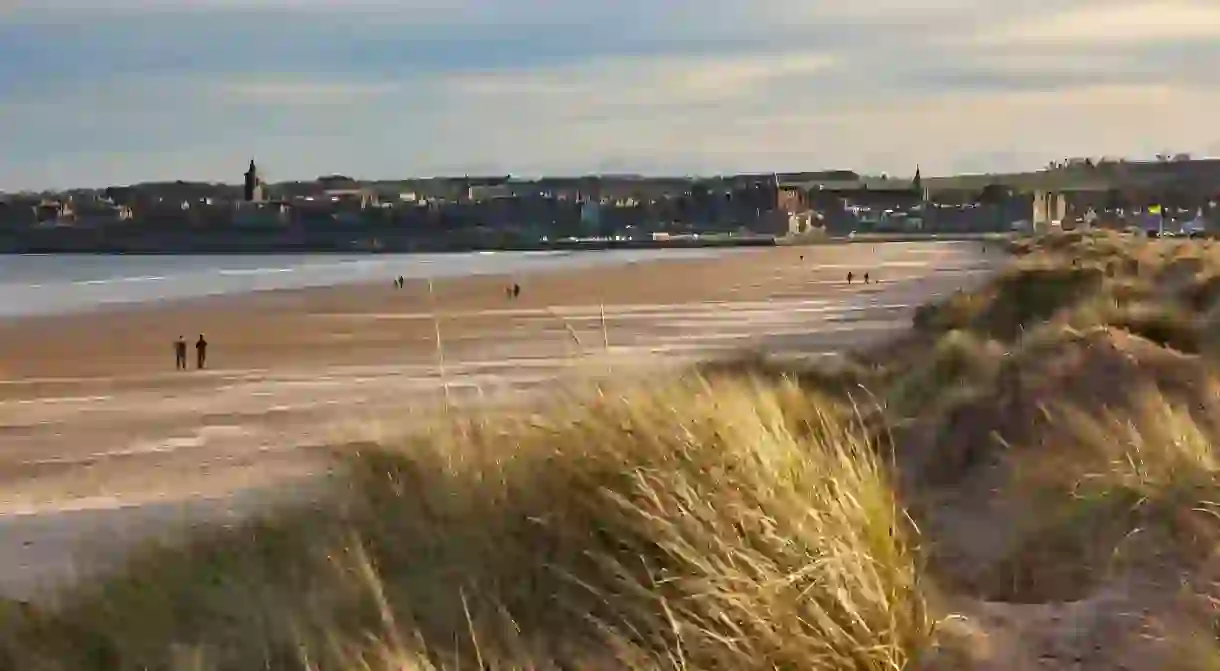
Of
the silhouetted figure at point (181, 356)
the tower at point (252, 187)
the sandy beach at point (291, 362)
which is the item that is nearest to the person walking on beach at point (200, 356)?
the silhouetted figure at point (181, 356)

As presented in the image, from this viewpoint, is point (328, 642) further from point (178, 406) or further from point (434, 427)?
point (178, 406)

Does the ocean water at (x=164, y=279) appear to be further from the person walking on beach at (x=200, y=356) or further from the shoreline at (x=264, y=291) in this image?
the person walking on beach at (x=200, y=356)

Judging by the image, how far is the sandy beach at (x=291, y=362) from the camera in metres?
11.2

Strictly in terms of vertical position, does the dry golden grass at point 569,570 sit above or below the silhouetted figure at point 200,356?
above

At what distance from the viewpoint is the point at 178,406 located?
17.3 metres

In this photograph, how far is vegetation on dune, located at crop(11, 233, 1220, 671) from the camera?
3.99 meters

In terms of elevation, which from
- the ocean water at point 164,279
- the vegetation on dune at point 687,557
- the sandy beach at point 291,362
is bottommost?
the ocean water at point 164,279

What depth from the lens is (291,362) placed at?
75.0 feet

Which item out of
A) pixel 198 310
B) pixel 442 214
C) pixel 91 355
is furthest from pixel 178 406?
pixel 442 214

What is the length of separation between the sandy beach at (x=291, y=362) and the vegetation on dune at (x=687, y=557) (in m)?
1.88

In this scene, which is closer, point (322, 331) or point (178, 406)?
point (178, 406)

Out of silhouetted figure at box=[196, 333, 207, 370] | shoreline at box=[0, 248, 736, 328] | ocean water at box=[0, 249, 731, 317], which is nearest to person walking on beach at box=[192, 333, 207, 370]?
silhouetted figure at box=[196, 333, 207, 370]

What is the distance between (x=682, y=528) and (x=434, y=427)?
2724 mm

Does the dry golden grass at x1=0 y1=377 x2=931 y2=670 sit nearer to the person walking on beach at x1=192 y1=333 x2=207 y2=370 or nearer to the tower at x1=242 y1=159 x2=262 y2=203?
the person walking on beach at x1=192 y1=333 x2=207 y2=370
